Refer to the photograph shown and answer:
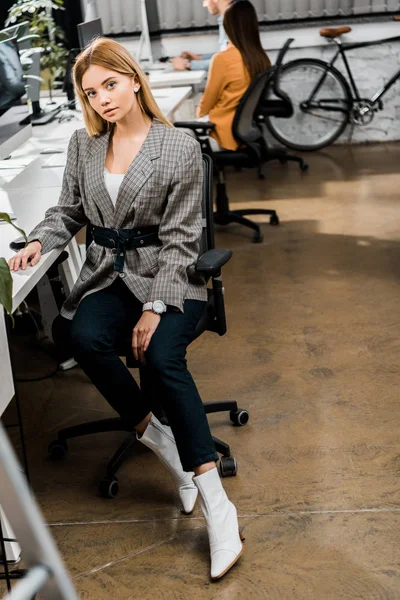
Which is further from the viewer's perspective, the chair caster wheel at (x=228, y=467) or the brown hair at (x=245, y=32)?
the brown hair at (x=245, y=32)

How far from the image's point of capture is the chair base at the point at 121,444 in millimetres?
2444

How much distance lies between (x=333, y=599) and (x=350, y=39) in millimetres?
5568

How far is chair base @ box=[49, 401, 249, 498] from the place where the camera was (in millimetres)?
2444

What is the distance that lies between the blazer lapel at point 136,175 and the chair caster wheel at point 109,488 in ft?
2.37

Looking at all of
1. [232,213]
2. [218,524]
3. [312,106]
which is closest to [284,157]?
[312,106]

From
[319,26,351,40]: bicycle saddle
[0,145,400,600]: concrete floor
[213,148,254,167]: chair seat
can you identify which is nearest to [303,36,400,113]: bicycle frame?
[319,26,351,40]: bicycle saddle

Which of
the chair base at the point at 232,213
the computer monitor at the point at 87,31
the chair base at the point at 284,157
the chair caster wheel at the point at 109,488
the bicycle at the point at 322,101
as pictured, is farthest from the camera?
the bicycle at the point at 322,101

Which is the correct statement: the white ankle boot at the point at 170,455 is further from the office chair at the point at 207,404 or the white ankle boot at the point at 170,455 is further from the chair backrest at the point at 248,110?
the chair backrest at the point at 248,110

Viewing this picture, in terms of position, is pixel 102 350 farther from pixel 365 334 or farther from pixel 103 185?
pixel 365 334

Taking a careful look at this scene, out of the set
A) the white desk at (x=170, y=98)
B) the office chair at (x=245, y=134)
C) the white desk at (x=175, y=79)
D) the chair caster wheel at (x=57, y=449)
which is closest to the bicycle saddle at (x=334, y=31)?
the white desk at (x=175, y=79)

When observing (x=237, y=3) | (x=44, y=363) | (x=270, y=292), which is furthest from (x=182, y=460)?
(x=237, y=3)

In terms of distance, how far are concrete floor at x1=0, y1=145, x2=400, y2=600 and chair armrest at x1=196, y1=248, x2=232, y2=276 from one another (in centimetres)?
63

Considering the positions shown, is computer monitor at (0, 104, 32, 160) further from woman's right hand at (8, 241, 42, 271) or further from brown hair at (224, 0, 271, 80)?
woman's right hand at (8, 241, 42, 271)

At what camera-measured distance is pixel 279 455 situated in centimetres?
256
